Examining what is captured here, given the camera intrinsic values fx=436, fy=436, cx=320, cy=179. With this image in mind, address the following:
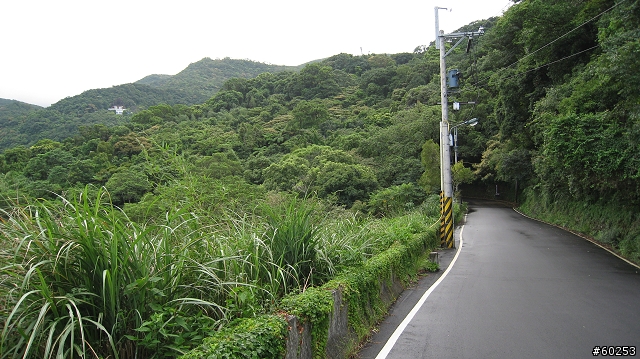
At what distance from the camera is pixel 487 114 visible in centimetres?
5238

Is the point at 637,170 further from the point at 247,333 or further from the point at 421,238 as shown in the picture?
the point at 247,333

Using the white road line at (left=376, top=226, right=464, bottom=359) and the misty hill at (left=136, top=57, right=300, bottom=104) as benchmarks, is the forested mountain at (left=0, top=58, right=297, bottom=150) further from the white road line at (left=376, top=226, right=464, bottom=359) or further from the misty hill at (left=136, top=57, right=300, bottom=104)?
the white road line at (left=376, top=226, right=464, bottom=359)

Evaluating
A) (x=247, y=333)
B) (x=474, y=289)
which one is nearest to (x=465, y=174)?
(x=474, y=289)

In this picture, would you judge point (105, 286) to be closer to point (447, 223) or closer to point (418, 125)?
point (447, 223)

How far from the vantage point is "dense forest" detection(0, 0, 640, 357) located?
16.1ft

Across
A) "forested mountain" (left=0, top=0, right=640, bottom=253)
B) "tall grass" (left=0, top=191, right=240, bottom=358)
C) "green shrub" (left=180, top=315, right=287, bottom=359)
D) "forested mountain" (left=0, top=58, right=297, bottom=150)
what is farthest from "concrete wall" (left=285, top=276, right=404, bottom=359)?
"forested mountain" (left=0, top=58, right=297, bottom=150)

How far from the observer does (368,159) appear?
159 feet

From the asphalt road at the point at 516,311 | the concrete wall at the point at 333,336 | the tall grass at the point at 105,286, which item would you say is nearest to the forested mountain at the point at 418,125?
the tall grass at the point at 105,286

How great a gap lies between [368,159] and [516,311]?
41004mm

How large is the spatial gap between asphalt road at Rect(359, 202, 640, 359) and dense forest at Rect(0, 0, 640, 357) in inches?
57.8

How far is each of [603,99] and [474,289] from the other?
1424 centimetres

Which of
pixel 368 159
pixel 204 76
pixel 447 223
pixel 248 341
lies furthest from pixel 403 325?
pixel 204 76

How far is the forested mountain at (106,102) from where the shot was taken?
5919cm

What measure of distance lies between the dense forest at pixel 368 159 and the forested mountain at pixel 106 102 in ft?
2.48
